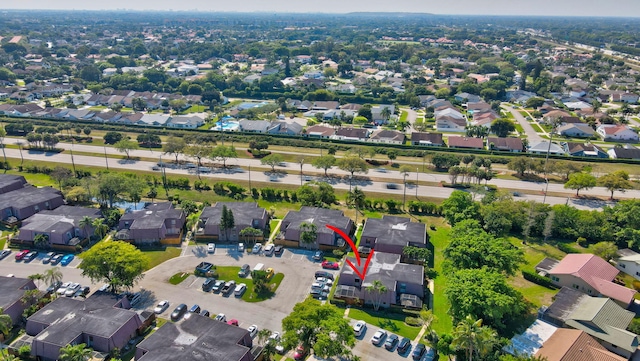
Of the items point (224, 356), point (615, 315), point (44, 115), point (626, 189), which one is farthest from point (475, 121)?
point (44, 115)

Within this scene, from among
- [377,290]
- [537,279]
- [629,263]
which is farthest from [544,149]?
[377,290]

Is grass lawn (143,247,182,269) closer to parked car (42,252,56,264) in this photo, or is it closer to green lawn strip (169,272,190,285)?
green lawn strip (169,272,190,285)

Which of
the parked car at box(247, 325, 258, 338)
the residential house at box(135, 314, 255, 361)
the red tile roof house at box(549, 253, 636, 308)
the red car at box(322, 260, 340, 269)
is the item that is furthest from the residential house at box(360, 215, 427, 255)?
the residential house at box(135, 314, 255, 361)

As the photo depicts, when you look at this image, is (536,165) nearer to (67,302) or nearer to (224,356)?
(224,356)

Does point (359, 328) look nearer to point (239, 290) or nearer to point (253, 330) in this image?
point (253, 330)

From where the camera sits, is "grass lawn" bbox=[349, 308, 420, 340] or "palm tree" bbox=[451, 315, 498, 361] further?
"grass lawn" bbox=[349, 308, 420, 340]

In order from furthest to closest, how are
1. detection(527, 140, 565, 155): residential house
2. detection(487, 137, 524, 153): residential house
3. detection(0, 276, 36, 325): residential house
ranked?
detection(487, 137, 524, 153): residential house
detection(527, 140, 565, 155): residential house
detection(0, 276, 36, 325): residential house
